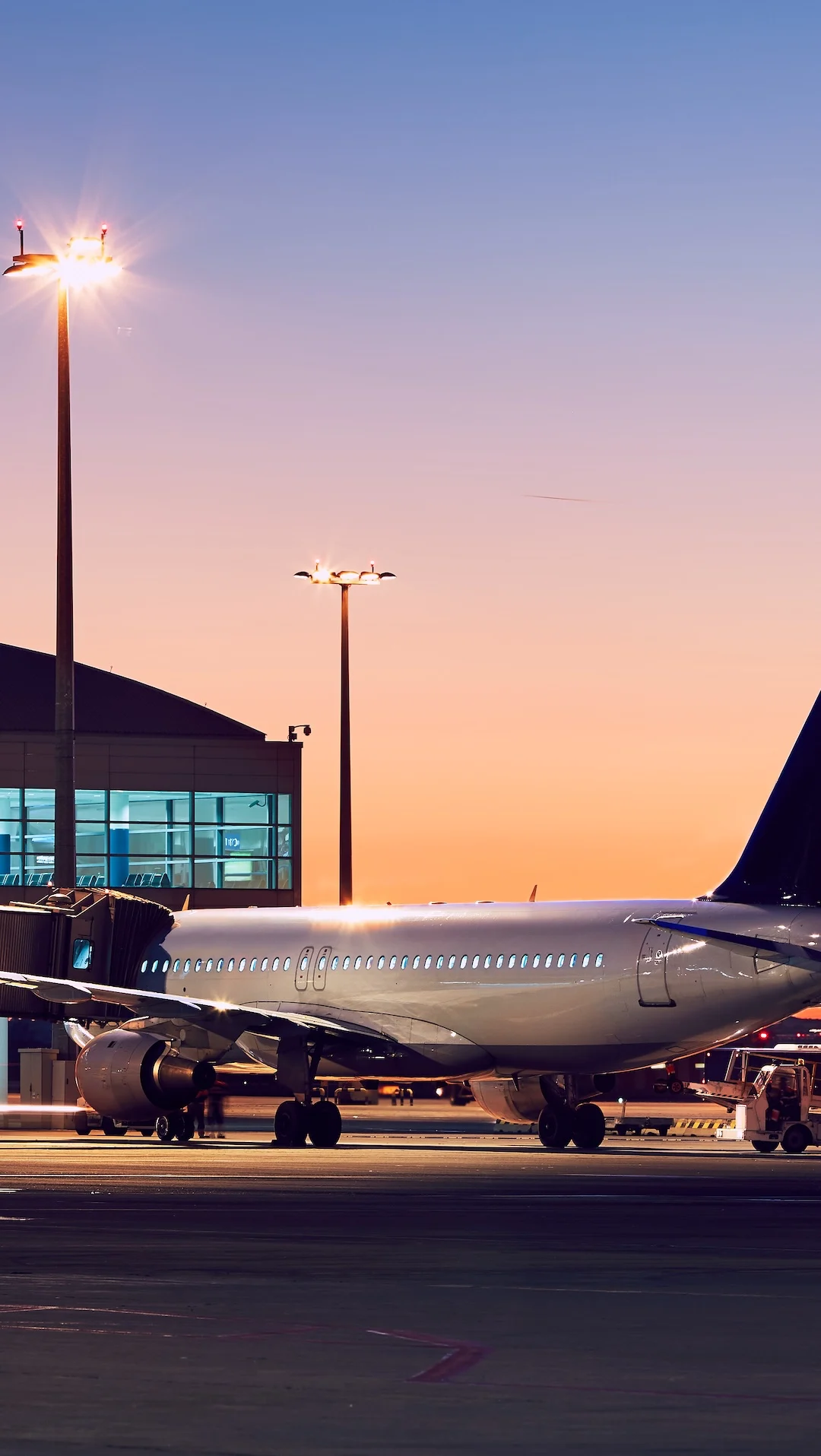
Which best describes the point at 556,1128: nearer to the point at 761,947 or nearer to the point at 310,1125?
the point at 310,1125

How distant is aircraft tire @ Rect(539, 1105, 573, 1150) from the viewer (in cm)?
4231

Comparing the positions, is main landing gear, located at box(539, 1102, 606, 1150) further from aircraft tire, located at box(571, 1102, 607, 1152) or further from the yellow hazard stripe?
the yellow hazard stripe

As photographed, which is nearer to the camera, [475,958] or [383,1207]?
[383,1207]

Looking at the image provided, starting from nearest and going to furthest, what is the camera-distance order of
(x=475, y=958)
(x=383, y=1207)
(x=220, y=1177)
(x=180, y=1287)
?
(x=180, y=1287) < (x=383, y=1207) < (x=220, y=1177) < (x=475, y=958)

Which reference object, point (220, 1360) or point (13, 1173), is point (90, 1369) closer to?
point (220, 1360)

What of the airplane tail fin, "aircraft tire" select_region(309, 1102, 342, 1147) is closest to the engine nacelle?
"aircraft tire" select_region(309, 1102, 342, 1147)

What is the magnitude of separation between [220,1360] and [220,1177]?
18623 mm

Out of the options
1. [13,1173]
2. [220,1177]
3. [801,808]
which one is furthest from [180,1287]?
[801,808]

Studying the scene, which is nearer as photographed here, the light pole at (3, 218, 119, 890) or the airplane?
the airplane

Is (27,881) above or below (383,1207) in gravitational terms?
above

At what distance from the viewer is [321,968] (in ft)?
153

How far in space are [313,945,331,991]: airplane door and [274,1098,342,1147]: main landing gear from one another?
10.9ft

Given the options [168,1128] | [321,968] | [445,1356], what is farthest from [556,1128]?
[445,1356]

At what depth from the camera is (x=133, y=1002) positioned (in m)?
43.4
